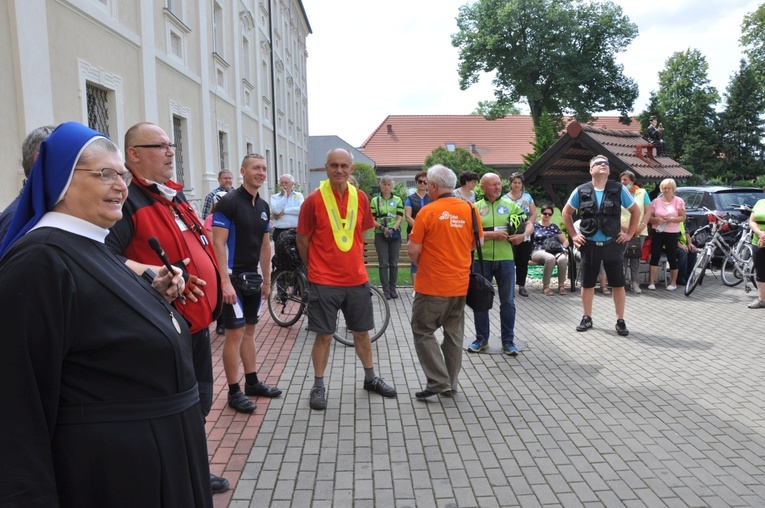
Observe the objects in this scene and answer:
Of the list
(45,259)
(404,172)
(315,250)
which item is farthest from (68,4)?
(404,172)

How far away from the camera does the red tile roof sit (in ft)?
185

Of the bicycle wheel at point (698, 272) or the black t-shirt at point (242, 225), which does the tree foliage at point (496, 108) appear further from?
the black t-shirt at point (242, 225)

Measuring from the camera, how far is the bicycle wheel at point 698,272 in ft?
32.4

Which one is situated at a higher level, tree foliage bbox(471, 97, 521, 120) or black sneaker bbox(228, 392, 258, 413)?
tree foliage bbox(471, 97, 521, 120)

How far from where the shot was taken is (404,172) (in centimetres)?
5556

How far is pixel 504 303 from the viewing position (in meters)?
6.39

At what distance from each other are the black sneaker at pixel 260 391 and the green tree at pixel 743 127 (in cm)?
4929

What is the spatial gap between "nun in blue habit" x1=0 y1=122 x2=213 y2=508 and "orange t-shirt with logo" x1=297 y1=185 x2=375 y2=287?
2906 mm

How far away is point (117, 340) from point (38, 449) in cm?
32

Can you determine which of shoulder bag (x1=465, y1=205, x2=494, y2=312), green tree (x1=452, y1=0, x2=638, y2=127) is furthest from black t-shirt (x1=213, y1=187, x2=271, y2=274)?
green tree (x1=452, y1=0, x2=638, y2=127)

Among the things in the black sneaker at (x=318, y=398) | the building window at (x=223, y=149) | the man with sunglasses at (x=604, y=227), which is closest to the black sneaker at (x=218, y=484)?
the black sneaker at (x=318, y=398)

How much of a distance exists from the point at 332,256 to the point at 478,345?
248cm

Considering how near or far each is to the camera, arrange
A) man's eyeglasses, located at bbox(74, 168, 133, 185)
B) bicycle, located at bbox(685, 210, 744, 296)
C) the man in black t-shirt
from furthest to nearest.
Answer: bicycle, located at bbox(685, 210, 744, 296) → the man in black t-shirt → man's eyeglasses, located at bbox(74, 168, 133, 185)

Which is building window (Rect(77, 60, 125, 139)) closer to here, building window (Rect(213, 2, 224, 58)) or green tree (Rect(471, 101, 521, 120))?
A: building window (Rect(213, 2, 224, 58))
